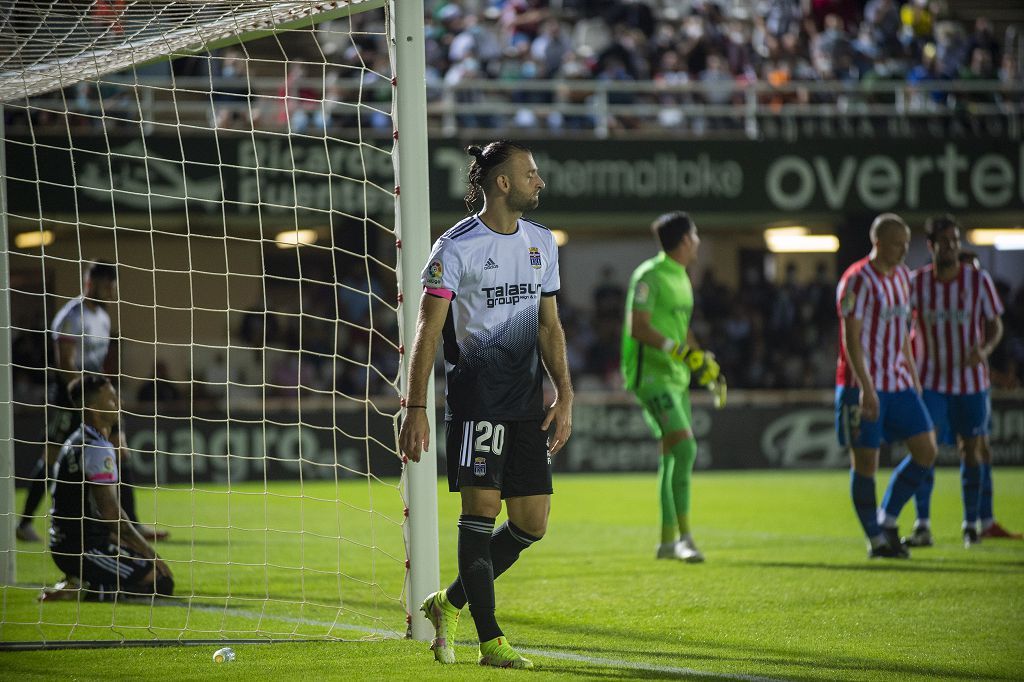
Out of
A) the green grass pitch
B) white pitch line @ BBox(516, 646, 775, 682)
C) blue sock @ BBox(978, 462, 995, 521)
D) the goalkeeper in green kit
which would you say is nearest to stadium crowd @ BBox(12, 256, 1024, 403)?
the green grass pitch

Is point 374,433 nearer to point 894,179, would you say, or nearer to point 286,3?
point 894,179

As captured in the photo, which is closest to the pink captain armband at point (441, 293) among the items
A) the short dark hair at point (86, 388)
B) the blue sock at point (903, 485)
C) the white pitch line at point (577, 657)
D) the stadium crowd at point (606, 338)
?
the white pitch line at point (577, 657)

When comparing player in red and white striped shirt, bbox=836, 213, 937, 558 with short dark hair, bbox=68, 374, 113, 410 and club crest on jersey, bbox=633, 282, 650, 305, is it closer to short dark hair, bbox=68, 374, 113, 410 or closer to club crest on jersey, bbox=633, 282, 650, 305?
club crest on jersey, bbox=633, 282, 650, 305

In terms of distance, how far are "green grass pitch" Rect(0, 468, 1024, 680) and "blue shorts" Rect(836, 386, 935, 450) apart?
0.79 m

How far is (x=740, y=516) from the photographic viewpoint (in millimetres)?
11305

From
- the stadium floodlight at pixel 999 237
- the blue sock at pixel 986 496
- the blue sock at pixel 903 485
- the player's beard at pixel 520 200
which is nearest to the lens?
the player's beard at pixel 520 200

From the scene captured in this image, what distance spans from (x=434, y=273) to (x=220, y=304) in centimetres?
1453

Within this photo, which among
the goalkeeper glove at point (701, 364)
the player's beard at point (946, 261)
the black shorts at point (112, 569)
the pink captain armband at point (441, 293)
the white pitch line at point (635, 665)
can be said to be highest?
the player's beard at point (946, 261)

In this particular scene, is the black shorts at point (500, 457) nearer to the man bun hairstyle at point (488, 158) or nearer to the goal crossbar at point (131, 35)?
the man bun hairstyle at point (488, 158)

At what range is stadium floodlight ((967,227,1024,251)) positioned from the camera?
20.8 m

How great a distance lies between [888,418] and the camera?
7992mm

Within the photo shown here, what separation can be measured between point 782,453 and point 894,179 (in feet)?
13.8

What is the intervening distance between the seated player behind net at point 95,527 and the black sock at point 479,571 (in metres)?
2.43

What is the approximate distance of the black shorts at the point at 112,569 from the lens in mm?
6836
